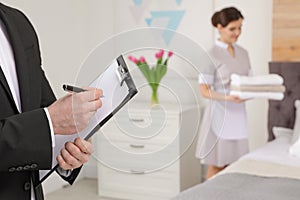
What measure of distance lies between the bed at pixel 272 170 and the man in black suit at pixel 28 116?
959 mm

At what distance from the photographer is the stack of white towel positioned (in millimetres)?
2900

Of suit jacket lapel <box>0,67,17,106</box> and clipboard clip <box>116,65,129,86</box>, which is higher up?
clipboard clip <box>116,65,129,86</box>

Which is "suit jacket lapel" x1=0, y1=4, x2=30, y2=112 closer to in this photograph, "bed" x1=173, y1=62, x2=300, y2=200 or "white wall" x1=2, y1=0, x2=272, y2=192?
A: "bed" x1=173, y1=62, x2=300, y2=200

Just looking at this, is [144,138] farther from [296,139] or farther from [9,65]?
[296,139]

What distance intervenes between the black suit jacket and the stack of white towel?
6.05 feet

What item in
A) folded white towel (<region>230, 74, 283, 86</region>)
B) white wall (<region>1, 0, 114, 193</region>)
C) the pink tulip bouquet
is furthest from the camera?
white wall (<region>1, 0, 114, 193</region>)

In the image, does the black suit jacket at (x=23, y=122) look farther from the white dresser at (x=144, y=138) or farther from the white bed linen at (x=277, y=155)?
the white bed linen at (x=277, y=155)

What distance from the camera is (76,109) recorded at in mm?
891

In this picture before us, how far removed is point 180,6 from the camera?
399 cm

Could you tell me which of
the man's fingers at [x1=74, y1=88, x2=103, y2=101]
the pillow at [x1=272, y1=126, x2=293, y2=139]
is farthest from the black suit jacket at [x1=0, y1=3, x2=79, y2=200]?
the pillow at [x1=272, y1=126, x2=293, y2=139]

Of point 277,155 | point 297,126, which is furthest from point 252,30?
point 277,155

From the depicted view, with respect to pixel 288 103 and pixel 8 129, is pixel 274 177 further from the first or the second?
pixel 8 129

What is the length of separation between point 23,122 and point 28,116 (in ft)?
0.05

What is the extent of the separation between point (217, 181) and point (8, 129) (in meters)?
1.43
